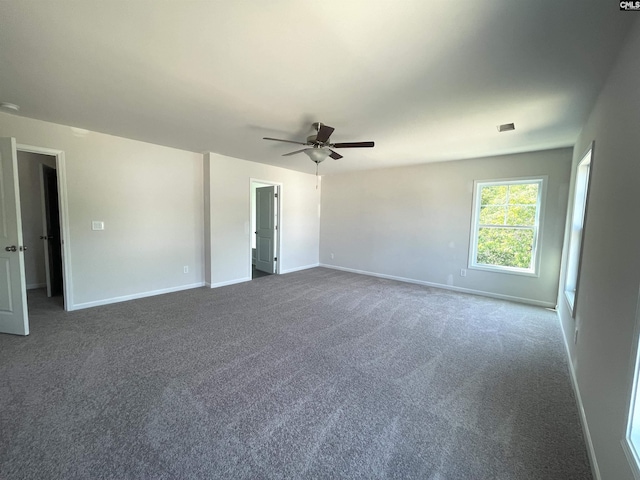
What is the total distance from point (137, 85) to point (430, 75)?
8.00 ft

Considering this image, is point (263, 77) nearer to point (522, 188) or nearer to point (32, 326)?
point (32, 326)

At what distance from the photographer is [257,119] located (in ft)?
9.50

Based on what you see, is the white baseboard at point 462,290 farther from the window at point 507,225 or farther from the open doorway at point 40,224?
the open doorway at point 40,224

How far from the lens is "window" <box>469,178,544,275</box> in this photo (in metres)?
4.10

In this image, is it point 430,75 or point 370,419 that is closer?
point 370,419

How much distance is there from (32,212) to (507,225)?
8.07m

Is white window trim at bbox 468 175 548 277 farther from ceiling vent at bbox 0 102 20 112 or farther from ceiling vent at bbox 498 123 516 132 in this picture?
ceiling vent at bbox 0 102 20 112

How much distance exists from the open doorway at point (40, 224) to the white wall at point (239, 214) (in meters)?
2.23

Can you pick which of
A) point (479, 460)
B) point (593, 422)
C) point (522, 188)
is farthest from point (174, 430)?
point (522, 188)

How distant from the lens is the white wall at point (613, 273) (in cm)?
120

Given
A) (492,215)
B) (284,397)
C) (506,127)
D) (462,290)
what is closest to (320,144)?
(506,127)

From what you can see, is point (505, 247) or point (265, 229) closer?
point (505, 247)

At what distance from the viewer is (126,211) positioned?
3.89 meters

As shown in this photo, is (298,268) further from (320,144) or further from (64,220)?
(64,220)
